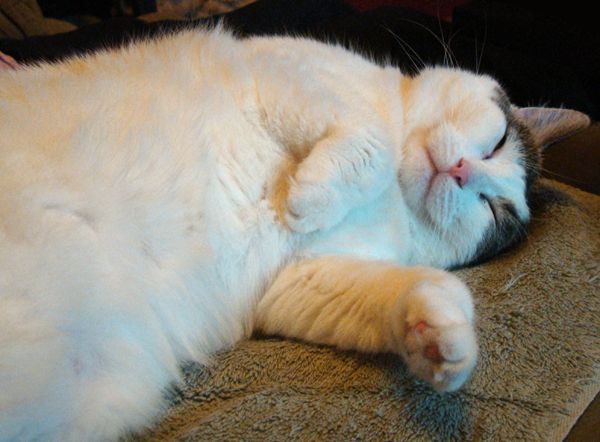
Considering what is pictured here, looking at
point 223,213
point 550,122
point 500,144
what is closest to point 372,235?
point 223,213

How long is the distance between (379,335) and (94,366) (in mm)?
551

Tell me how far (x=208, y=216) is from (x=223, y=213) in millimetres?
48

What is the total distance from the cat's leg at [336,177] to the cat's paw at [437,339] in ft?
0.93

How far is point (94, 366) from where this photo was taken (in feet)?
2.68

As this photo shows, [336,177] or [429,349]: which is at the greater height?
[336,177]

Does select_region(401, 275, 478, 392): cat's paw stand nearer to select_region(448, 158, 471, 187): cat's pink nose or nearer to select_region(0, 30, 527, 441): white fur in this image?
select_region(0, 30, 527, 441): white fur

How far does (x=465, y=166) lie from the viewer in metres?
1.21

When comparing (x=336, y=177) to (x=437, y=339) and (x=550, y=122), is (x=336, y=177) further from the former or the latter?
(x=550, y=122)

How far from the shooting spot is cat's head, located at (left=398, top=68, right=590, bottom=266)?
1.22 meters

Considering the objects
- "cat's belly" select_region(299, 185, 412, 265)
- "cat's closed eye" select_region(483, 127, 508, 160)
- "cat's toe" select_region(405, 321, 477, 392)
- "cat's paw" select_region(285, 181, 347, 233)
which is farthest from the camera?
"cat's closed eye" select_region(483, 127, 508, 160)

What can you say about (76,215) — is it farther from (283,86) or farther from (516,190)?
(516,190)

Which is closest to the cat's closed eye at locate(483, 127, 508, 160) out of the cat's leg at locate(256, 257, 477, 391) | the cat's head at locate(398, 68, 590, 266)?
the cat's head at locate(398, 68, 590, 266)

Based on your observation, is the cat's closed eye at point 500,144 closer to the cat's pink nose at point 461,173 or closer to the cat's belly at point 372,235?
the cat's pink nose at point 461,173

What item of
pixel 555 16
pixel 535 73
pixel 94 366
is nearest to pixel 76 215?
pixel 94 366
